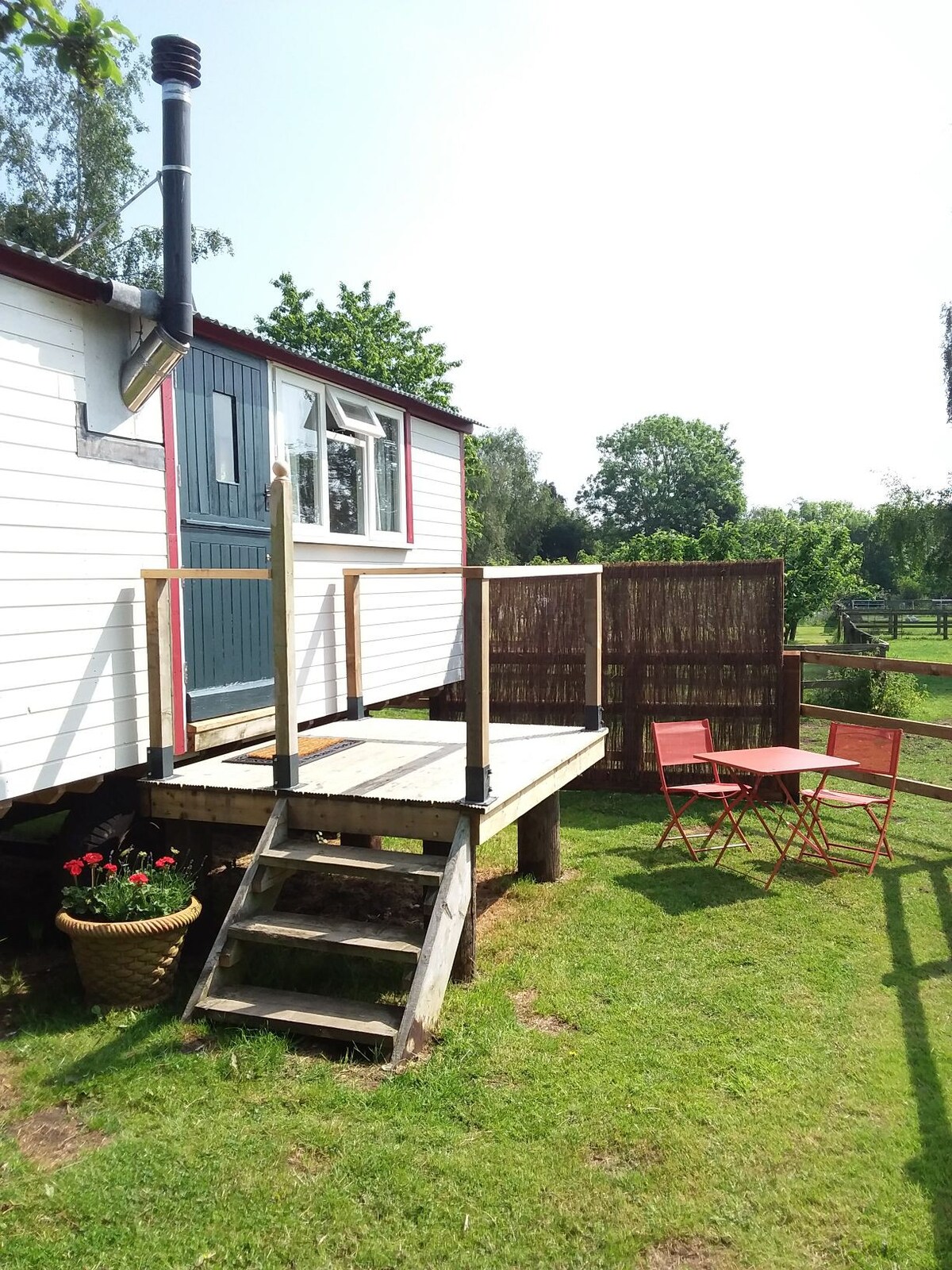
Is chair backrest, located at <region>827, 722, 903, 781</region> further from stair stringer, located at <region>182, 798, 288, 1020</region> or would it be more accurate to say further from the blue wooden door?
the blue wooden door

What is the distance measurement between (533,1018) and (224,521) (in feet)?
11.2

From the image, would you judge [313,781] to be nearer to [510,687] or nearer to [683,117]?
[510,687]

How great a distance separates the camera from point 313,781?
470 centimetres

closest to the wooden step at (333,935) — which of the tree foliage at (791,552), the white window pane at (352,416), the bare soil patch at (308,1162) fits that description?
the bare soil patch at (308,1162)

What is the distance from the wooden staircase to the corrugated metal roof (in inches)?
109

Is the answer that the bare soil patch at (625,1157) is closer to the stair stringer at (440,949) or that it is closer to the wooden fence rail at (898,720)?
the stair stringer at (440,949)

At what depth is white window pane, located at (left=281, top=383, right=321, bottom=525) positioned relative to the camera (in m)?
6.20

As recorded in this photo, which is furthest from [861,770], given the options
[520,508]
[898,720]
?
[520,508]

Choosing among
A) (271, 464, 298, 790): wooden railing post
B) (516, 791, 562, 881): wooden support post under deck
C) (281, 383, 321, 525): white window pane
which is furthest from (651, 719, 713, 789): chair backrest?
(271, 464, 298, 790): wooden railing post

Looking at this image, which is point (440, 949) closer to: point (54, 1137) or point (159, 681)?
point (54, 1137)

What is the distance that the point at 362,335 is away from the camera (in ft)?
85.3

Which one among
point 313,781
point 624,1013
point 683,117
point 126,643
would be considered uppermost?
point 683,117

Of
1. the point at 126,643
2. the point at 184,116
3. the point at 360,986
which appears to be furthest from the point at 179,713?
the point at 184,116

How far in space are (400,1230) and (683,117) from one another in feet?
23.9
